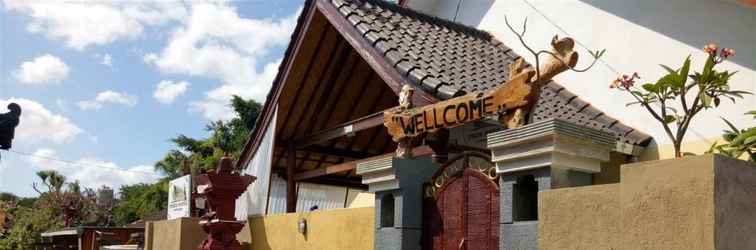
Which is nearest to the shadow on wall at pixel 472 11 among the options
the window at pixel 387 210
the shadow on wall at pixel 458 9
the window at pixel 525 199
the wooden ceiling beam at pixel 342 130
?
the shadow on wall at pixel 458 9

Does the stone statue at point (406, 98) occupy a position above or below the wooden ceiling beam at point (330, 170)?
above

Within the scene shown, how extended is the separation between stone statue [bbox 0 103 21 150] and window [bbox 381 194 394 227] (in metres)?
3.19

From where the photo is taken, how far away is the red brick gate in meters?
4.96

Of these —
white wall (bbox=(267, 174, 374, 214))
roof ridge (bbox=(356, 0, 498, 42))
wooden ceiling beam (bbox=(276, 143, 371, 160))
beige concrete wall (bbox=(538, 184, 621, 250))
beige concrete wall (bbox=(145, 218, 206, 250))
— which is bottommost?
beige concrete wall (bbox=(145, 218, 206, 250))

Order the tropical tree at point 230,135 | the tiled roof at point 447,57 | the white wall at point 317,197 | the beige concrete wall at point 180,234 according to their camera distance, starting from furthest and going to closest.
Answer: the tropical tree at point 230,135
the white wall at point 317,197
the beige concrete wall at point 180,234
the tiled roof at point 447,57

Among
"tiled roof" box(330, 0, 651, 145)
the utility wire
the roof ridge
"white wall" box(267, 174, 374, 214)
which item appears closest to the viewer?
the utility wire

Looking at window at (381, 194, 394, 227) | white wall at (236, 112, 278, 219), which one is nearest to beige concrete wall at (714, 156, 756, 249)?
window at (381, 194, 394, 227)

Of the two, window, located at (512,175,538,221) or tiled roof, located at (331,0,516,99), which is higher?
tiled roof, located at (331,0,516,99)

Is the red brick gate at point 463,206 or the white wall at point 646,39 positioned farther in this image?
the white wall at point 646,39

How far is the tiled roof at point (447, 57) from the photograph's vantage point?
656 centimetres

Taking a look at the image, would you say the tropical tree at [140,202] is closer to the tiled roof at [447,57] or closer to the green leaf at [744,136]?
the tiled roof at [447,57]

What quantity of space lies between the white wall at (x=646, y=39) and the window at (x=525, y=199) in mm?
2242

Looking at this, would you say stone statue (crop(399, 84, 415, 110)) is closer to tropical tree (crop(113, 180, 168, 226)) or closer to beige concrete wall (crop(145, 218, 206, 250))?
beige concrete wall (crop(145, 218, 206, 250))

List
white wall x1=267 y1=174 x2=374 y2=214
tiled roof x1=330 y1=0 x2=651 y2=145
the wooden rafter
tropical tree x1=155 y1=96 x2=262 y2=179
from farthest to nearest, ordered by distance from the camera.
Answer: tropical tree x1=155 y1=96 x2=262 y2=179
white wall x1=267 y1=174 x2=374 y2=214
the wooden rafter
tiled roof x1=330 y1=0 x2=651 y2=145
